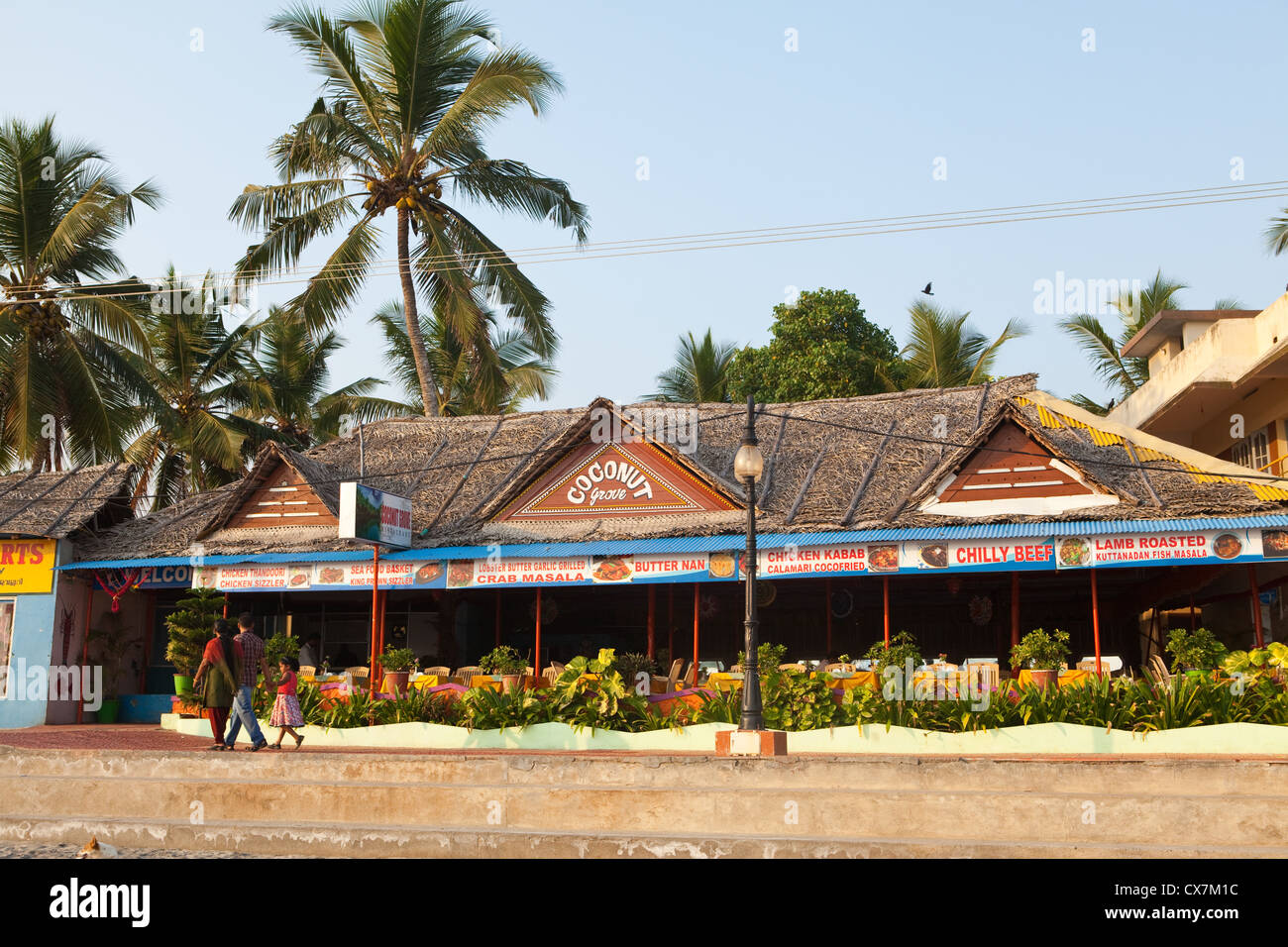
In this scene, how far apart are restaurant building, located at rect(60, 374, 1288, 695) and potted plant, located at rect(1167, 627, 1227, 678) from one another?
4.17 feet

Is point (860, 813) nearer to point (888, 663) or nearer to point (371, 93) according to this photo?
point (888, 663)

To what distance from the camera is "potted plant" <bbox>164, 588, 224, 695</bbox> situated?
18.4 metres

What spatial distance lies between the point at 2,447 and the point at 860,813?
24011 mm

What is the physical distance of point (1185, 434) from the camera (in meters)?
28.7

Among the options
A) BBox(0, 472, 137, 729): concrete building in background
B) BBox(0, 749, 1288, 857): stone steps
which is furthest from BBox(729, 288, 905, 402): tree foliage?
BBox(0, 749, 1288, 857): stone steps

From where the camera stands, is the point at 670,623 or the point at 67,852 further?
the point at 670,623

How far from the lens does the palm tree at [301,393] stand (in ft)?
119

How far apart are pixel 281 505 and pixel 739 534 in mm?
8839

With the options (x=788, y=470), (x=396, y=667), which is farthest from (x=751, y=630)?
(x=788, y=470)

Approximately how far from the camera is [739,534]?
1880cm

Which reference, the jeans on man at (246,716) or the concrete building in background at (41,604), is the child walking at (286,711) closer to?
the jeans on man at (246,716)

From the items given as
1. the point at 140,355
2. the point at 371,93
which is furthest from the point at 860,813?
the point at 140,355

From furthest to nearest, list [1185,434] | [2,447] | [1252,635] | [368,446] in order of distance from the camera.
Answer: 1. [1185,434]
2. [2,447]
3. [368,446]
4. [1252,635]

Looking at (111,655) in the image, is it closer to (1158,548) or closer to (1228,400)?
(1158,548)
